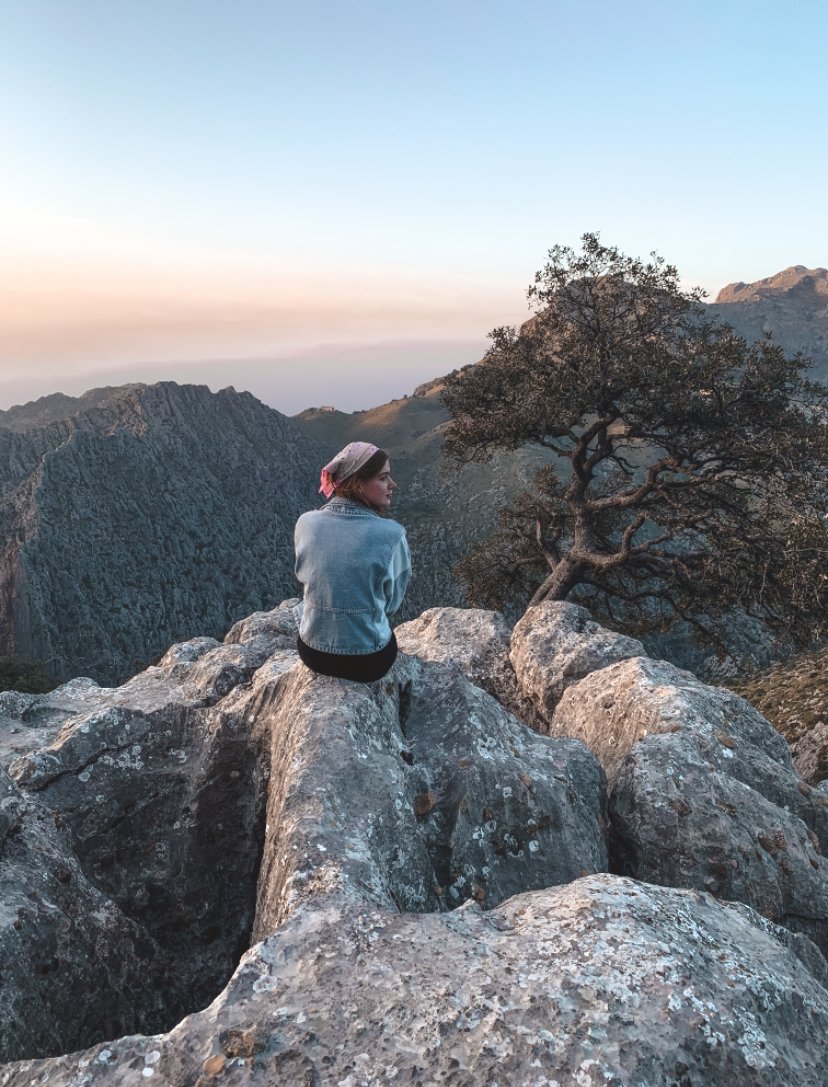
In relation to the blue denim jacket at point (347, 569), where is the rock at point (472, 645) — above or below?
below

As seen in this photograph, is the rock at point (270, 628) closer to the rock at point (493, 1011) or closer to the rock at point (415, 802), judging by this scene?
the rock at point (415, 802)

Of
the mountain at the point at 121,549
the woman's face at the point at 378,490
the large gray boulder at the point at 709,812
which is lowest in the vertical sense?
the mountain at the point at 121,549

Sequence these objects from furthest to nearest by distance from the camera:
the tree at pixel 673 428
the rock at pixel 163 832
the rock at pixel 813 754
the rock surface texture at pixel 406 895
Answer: the tree at pixel 673 428 → the rock at pixel 813 754 → the rock at pixel 163 832 → the rock surface texture at pixel 406 895

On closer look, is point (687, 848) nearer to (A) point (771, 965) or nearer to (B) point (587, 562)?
(A) point (771, 965)

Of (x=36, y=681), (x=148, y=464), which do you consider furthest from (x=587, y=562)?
(x=148, y=464)

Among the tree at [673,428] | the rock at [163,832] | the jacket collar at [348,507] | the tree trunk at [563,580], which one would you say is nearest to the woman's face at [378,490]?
the jacket collar at [348,507]

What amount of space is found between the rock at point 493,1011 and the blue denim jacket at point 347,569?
12.3 ft

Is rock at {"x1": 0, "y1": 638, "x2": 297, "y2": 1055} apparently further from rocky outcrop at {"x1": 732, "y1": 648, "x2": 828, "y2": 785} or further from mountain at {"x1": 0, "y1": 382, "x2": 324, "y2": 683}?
mountain at {"x1": 0, "y1": 382, "x2": 324, "y2": 683}

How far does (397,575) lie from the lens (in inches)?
369

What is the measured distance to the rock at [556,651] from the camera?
52.5 feet

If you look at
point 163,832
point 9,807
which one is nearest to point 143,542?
point 163,832

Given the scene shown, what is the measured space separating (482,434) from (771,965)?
2504 cm

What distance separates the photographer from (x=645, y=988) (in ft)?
17.3

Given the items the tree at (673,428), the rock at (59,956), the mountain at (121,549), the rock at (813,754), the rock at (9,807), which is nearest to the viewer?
the rock at (59,956)
